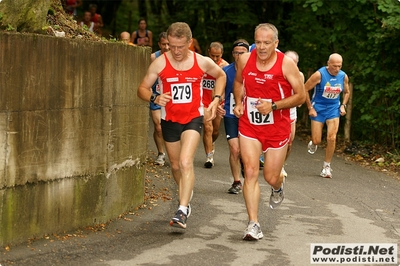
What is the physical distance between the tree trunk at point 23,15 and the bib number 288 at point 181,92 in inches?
58.2

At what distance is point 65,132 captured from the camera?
8.48 metres

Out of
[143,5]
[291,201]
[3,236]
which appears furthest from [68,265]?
[143,5]

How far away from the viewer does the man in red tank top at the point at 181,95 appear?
8.98 meters

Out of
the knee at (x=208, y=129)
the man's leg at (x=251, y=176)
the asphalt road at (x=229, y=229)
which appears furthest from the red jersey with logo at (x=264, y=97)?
the knee at (x=208, y=129)

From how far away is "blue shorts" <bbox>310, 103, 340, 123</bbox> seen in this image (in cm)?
1438

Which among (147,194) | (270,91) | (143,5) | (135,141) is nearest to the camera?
(270,91)

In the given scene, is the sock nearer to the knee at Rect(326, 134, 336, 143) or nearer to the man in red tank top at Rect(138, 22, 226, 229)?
the man in red tank top at Rect(138, 22, 226, 229)

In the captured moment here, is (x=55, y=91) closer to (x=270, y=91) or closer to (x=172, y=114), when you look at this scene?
(x=172, y=114)

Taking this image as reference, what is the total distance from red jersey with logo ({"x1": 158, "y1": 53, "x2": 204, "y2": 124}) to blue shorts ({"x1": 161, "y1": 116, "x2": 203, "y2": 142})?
0.13 feet

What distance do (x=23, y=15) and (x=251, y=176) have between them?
9.06ft

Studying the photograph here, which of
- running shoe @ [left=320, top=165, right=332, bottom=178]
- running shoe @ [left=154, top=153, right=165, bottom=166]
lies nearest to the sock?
running shoe @ [left=154, top=153, right=165, bottom=166]

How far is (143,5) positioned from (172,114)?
27683 millimetres

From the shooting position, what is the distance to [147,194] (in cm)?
1127

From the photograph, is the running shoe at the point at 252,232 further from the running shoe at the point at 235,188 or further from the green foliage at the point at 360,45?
the green foliage at the point at 360,45
